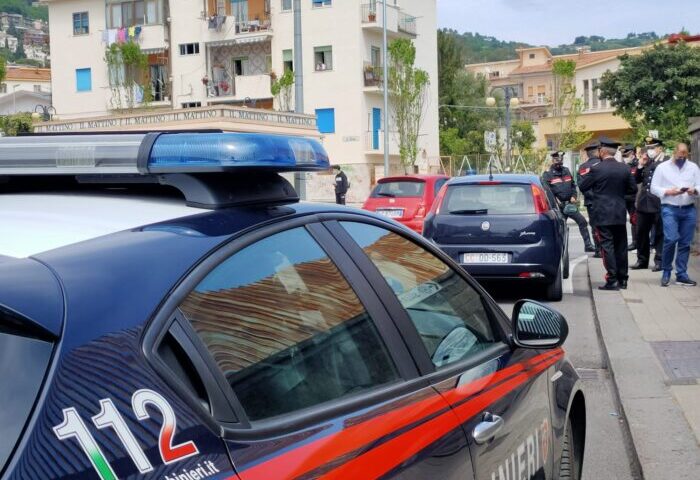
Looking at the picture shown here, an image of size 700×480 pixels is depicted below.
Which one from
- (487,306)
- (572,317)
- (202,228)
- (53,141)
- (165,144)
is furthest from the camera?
(572,317)

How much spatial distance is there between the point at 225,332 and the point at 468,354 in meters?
1.28

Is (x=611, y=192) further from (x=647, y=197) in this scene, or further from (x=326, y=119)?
(x=326, y=119)

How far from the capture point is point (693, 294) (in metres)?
11.3

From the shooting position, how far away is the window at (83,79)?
5741 cm

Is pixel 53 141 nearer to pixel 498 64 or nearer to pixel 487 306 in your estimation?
pixel 487 306

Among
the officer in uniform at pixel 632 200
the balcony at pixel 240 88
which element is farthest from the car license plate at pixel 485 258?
the balcony at pixel 240 88

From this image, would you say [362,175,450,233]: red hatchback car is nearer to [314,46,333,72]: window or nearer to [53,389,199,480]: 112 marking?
[53,389,199,480]: 112 marking

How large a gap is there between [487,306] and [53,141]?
170 cm

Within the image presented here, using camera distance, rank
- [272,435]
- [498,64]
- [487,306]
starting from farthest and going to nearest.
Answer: [498,64]
[487,306]
[272,435]

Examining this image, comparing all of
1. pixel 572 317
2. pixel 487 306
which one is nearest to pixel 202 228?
pixel 487 306

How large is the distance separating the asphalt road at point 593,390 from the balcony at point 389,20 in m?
37.3

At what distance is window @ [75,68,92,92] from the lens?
57.4m

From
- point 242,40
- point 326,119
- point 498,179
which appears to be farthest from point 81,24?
point 498,179

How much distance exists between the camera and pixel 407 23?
176 ft
